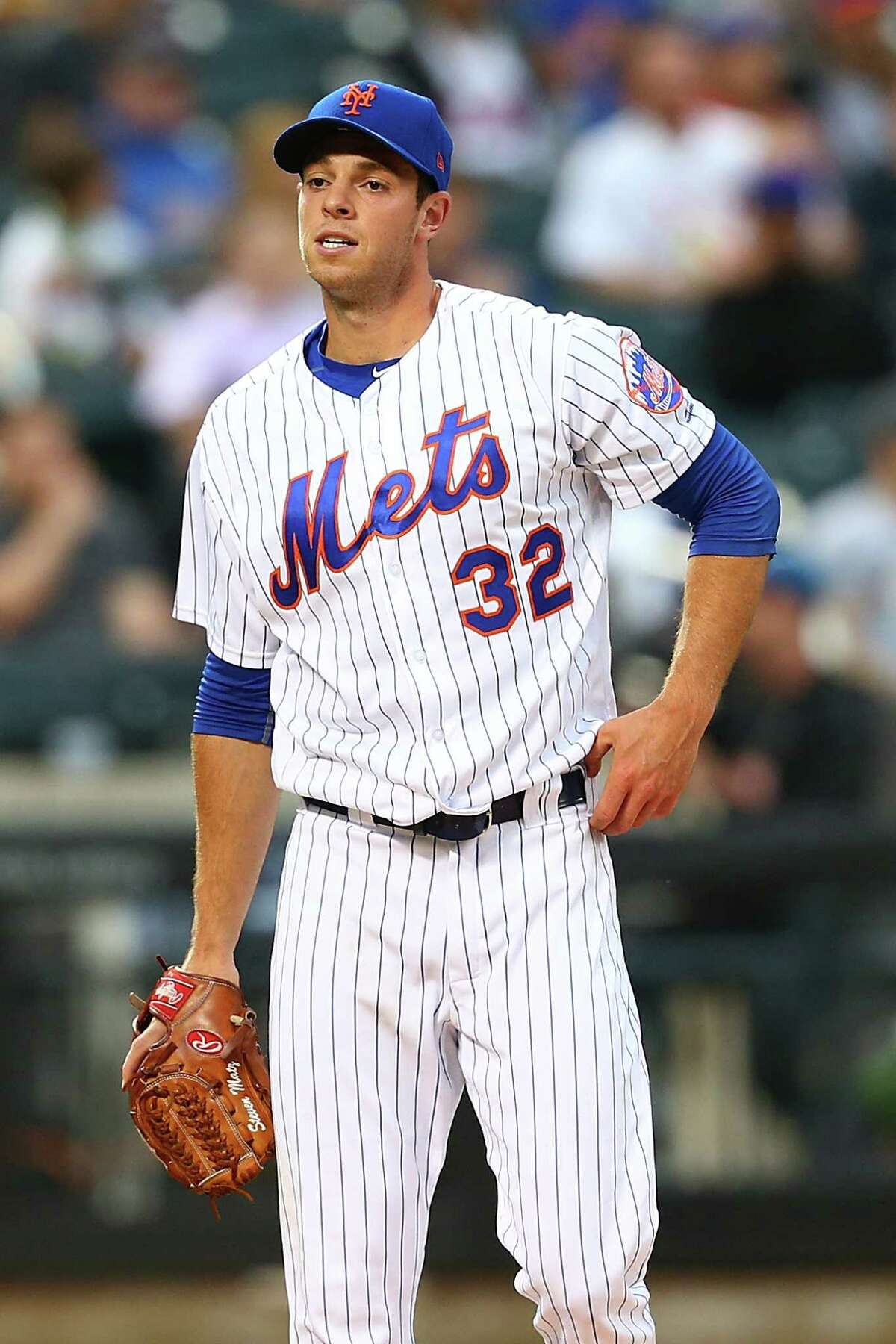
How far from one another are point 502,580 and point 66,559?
3212 millimetres

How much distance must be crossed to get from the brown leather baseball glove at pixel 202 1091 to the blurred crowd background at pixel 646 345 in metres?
2.02

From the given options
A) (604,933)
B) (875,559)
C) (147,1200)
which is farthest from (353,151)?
(875,559)

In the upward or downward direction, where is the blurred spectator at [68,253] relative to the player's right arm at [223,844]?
upward

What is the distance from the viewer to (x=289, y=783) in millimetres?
2375

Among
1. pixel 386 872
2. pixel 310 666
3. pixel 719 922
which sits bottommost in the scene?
pixel 719 922

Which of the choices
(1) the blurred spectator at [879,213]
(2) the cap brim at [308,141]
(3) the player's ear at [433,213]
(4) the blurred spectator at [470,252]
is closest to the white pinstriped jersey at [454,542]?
(3) the player's ear at [433,213]

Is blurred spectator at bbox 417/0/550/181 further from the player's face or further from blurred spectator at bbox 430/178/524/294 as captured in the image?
the player's face

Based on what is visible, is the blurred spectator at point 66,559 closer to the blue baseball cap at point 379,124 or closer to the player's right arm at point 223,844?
the player's right arm at point 223,844

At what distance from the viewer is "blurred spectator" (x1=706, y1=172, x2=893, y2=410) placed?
591cm

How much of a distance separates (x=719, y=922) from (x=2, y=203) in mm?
3511

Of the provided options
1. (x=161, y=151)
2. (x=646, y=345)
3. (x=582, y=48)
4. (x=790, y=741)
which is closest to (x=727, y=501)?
(x=790, y=741)

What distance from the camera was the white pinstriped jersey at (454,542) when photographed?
2.28 m

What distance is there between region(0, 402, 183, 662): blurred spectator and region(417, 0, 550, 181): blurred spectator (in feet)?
6.26

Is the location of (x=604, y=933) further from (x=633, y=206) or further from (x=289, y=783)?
(x=633, y=206)
